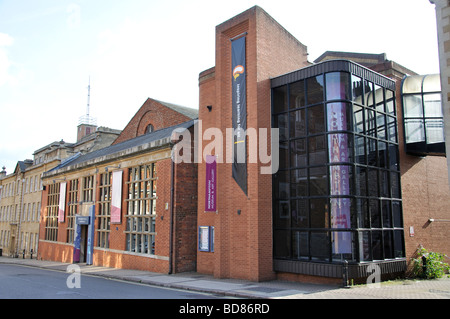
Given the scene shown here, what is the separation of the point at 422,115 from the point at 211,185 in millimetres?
10170

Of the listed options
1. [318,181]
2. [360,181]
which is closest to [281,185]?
[318,181]

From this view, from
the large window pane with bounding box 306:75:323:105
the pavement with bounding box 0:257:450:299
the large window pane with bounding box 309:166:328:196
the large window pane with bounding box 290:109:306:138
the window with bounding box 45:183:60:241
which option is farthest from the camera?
the window with bounding box 45:183:60:241

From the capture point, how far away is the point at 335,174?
13.9 metres

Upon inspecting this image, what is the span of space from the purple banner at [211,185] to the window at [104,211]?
957 cm

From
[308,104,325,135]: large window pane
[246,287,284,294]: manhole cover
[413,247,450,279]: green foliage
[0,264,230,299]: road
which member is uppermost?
[308,104,325,135]: large window pane

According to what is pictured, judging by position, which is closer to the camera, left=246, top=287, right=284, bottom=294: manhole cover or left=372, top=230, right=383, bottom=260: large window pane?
left=246, top=287, right=284, bottom=294: manhole cover

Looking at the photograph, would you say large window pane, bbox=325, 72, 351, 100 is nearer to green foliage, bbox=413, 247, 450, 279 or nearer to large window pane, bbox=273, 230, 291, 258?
large window pane, bbox=273, 230, 291, 258

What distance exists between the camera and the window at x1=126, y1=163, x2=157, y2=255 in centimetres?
2019

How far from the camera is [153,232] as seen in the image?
1992 cm

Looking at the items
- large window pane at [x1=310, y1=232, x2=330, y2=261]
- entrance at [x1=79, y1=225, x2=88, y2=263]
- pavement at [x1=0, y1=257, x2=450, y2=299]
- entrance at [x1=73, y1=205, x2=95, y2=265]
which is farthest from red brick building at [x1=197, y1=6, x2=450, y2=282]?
entrance at [x1=79, y1=225, x2=88, y2=263]

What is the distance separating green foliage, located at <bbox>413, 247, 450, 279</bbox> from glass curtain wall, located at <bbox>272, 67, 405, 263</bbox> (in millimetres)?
1078

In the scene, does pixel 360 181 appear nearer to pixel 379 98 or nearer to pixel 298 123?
pixel 298 123

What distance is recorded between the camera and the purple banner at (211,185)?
55.7ft

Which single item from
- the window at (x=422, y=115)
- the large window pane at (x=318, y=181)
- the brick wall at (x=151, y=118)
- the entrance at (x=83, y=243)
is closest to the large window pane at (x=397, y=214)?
the window at (x=422, y=115)
